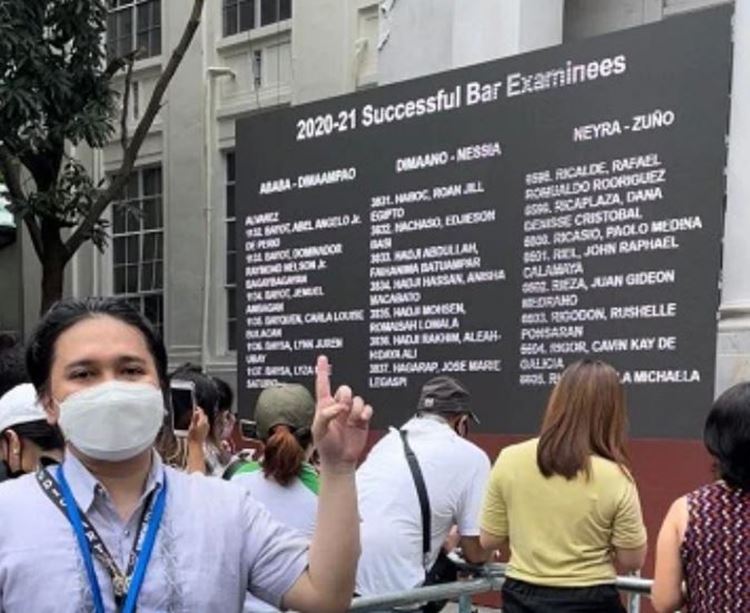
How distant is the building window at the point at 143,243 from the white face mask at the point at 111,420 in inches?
501

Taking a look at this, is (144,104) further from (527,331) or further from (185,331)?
(527,331)

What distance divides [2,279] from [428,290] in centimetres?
1258

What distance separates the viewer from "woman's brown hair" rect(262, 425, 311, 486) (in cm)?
363

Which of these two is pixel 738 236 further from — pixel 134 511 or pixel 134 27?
pixel 134 27

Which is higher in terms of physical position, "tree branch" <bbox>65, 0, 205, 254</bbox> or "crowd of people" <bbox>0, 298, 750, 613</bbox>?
"tree branch" <bbox>65, 0, 205, 254</bbox>

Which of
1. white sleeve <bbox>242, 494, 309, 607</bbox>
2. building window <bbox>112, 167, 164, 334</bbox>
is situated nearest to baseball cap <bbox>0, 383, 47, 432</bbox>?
white sleeve <bbox>242, 494, 309, 607</bbox>

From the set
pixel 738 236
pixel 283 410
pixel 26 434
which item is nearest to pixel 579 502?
pixel 283 410

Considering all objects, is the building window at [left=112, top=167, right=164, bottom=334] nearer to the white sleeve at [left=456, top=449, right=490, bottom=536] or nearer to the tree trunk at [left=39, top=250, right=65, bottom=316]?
the tree trunk at [left=39, top=250, right=65, bottom=316]

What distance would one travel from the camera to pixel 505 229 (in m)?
5.97

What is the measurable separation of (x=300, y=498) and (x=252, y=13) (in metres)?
10.7

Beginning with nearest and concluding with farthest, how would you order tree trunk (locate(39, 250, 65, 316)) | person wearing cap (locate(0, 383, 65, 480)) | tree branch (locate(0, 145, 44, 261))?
person wearing cap (locate(0, 383, 65, 480)), tree branch (locate(0, 145, 44, 261)), tree trunk (locate(39, 250, 65, 316))

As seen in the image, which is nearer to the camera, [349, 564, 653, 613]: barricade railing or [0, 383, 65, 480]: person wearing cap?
[0, 383, 65, 480]: person wearing cap

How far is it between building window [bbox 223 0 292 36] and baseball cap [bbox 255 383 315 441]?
9603mm

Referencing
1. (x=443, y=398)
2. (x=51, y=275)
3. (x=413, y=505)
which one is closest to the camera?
(x=413, y=505)
